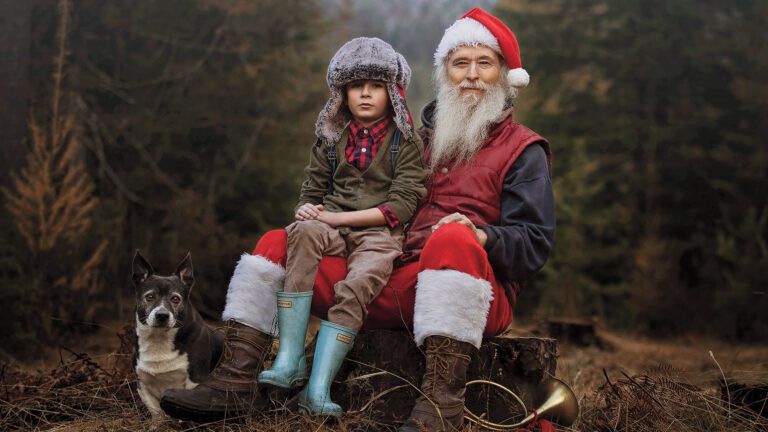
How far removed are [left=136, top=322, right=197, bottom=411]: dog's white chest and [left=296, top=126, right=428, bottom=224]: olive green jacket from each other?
3.14ft

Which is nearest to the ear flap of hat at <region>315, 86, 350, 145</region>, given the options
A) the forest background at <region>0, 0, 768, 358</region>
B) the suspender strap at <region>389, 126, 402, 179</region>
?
the suspender strap at <region>389, 126, 402, 179</region>

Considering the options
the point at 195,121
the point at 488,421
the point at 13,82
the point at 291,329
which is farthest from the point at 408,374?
the point at 195,121

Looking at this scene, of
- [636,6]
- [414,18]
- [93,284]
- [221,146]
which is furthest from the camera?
[414,18]

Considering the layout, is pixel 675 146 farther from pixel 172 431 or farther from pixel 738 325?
pixel 172 431

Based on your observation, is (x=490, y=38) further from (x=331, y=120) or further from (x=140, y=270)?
(x=140, y=270)

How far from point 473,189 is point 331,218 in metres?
0.73

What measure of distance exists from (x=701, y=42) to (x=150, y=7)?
8789 mm

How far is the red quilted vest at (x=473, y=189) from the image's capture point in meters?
3.88

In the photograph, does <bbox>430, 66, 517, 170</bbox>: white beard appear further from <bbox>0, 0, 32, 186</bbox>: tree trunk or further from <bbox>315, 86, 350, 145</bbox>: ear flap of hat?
<bbox>0, 0, 32, 186</bbox>: tree trunk

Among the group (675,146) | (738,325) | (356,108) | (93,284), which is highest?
(356,108)

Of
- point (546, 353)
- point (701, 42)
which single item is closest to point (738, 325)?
point (701, 42)

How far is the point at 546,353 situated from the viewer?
12.9ft

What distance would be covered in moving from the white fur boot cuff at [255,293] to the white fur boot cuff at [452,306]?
73 centimetres

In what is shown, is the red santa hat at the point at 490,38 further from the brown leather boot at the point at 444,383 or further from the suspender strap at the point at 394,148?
the brown leather boot at the point at 444,383
